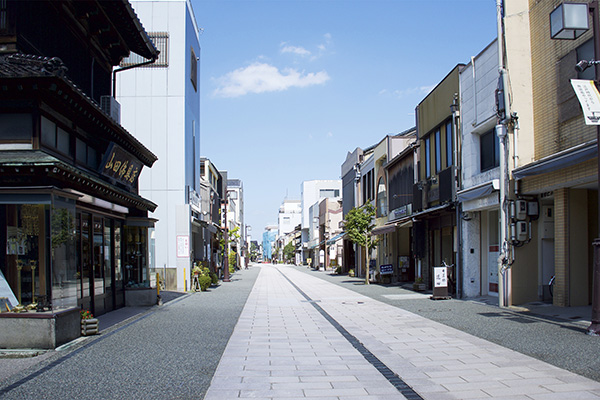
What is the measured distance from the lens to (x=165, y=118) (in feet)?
84.7

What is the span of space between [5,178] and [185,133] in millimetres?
16594

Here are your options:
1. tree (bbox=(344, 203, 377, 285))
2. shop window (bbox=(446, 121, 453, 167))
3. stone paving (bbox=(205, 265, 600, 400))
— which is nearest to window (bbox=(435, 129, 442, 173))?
shop window (bbox=(446, 121, 453, 167))

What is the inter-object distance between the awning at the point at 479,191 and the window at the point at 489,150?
87 cm

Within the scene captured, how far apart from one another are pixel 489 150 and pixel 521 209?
3.24 meters

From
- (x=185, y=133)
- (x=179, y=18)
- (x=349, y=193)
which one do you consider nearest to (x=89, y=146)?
(x=185, y=133)

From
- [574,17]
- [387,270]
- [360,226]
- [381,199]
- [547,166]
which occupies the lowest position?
[387,270]

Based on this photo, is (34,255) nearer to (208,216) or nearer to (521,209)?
(521,209)

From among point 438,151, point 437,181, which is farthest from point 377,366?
point 438,151

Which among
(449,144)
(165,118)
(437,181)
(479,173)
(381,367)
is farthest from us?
(165,118)

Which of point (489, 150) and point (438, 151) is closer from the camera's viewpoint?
point (489, 150)

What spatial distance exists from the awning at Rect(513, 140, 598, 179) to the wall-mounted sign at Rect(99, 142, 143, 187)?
10472mm

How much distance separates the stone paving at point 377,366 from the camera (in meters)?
6.30

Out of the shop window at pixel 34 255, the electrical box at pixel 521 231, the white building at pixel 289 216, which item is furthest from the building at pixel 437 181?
the white building at pixel 289 216

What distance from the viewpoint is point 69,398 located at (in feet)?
20.5
